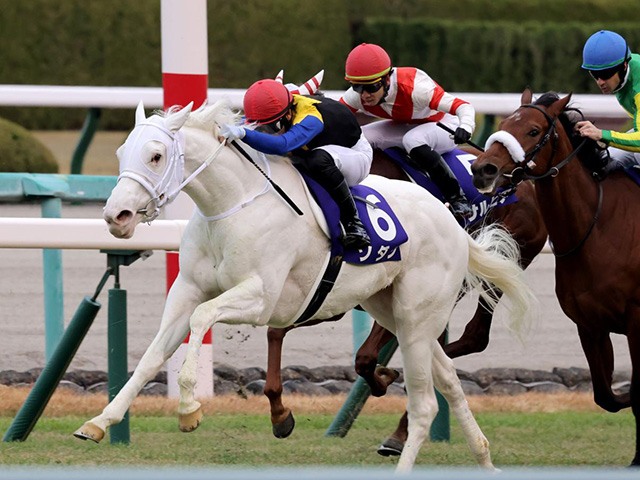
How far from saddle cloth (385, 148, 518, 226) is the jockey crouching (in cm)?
71

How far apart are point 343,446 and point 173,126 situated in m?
1.91

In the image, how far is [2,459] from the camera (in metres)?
4.68

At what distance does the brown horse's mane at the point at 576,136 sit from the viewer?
5.21 m

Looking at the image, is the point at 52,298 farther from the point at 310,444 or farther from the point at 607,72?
the point at 607,72

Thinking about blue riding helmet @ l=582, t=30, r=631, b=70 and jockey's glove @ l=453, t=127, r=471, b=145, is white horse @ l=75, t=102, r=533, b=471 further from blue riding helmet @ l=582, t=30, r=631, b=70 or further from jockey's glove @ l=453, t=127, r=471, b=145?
blue riding helmet @ l=582, t=30, r=631, b=70

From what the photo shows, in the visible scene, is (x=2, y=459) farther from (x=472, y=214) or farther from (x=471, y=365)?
(x=471, y=365)

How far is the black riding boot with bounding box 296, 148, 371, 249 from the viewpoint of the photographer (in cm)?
452

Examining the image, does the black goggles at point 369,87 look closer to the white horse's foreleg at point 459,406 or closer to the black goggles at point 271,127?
the black goggles at point 271,127

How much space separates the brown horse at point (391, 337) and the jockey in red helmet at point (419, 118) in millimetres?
132

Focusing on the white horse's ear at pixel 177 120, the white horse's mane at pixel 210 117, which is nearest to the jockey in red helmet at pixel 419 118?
the white horse's mane at pixel 210 117

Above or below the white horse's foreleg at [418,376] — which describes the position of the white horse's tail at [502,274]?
above

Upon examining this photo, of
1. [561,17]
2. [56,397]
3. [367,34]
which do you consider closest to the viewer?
[56,397]

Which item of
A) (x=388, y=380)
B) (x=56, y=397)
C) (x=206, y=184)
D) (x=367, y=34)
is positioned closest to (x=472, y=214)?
(x=388, y=380)

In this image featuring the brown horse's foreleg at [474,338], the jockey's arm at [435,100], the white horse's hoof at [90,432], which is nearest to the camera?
the white horse's hoof at [90,432]
